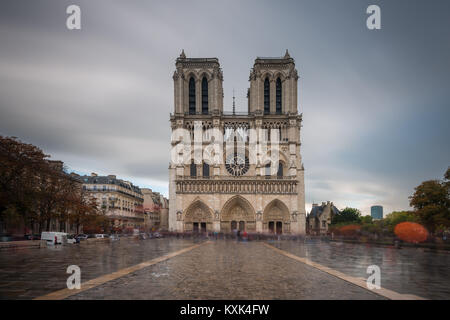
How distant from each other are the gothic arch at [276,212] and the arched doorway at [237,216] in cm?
230

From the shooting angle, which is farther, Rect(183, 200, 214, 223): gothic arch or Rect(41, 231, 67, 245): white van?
Rect(183, 200, 214, 223): gothic arch

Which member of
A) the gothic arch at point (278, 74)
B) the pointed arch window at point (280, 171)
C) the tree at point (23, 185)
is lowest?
the tree at point (23, 185)

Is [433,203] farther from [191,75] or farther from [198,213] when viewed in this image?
[191,75]

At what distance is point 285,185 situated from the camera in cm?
5709

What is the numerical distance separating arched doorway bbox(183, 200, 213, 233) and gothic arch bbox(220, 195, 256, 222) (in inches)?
94.4

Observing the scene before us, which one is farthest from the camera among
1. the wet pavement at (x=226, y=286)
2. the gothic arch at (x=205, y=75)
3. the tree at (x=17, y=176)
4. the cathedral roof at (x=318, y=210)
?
the cathedral roof at (x=318, y=210)

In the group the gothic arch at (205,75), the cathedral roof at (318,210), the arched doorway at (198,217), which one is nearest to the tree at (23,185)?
the arched doorway at (198,217)

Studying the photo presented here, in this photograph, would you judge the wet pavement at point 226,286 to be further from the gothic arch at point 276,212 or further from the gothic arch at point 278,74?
the gothic arch at point 278,74

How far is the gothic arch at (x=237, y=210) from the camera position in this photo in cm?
5692

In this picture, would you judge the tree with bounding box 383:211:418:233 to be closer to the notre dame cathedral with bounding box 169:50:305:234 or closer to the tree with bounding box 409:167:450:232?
the tree with bounding box 409:167:450:232

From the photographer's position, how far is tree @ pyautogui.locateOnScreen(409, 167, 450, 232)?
31.8 metres

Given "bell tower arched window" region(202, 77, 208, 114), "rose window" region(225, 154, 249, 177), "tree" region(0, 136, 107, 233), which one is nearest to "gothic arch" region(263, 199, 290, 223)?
"rose window" region(225, 154, 249, 177)

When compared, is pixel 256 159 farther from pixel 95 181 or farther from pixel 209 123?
pixel 95 181

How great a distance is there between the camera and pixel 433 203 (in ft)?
110
